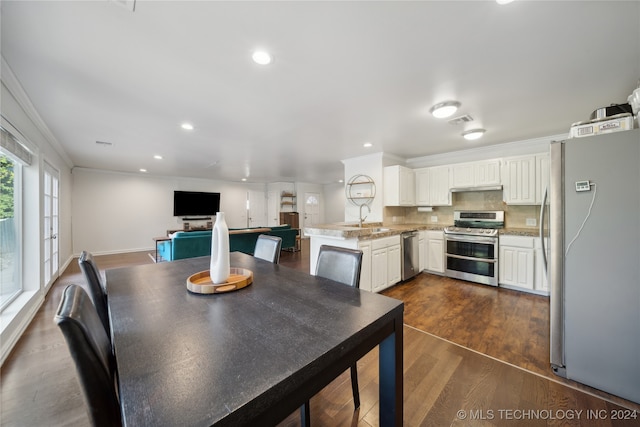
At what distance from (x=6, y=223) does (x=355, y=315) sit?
3.84 m

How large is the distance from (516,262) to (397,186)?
213 centimetres

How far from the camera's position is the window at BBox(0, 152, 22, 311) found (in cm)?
248

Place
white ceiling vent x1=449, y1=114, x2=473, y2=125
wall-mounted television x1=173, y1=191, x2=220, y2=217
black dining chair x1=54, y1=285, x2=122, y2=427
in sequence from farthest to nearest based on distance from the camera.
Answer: wall-mounted television x1=173, y1=191, x2=220, y2=217 → white ceiling vent x1=449, y1=114, x2=473, y2=125 → black dining chair x1=54, y1=285, x2=122, y2=427

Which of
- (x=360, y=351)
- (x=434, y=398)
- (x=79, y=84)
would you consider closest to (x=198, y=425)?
(x=360, y=351)

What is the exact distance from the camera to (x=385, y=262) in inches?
139

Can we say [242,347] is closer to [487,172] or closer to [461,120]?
[461,120]

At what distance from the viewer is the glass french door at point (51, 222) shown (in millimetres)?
3598

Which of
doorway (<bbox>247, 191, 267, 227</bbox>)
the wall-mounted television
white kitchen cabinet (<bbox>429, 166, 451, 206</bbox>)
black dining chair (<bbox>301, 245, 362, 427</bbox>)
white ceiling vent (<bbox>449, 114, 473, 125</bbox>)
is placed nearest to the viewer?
black dining chair (<bbox>301, 245, 362, 427</bbox>)

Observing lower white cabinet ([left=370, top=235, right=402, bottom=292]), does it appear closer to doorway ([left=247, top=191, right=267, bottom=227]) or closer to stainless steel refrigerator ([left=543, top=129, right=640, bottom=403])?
stainless steel refrigerator ([left=543, top=129, right=640, bottom=403])

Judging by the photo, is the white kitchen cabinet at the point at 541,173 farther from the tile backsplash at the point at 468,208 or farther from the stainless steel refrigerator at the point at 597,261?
the stainless steel refrigerator at the point at 597,261

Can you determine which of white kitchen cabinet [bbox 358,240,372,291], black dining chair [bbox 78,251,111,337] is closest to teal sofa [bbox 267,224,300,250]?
white kitchen cabinet [bbox 358,240,372,291]

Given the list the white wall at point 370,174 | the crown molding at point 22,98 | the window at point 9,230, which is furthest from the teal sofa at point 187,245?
the white wall at point 370,174

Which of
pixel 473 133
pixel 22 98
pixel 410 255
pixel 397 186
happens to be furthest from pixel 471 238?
pixel 22 98

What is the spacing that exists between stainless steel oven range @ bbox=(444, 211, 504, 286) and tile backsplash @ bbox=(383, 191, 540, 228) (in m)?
0.23
